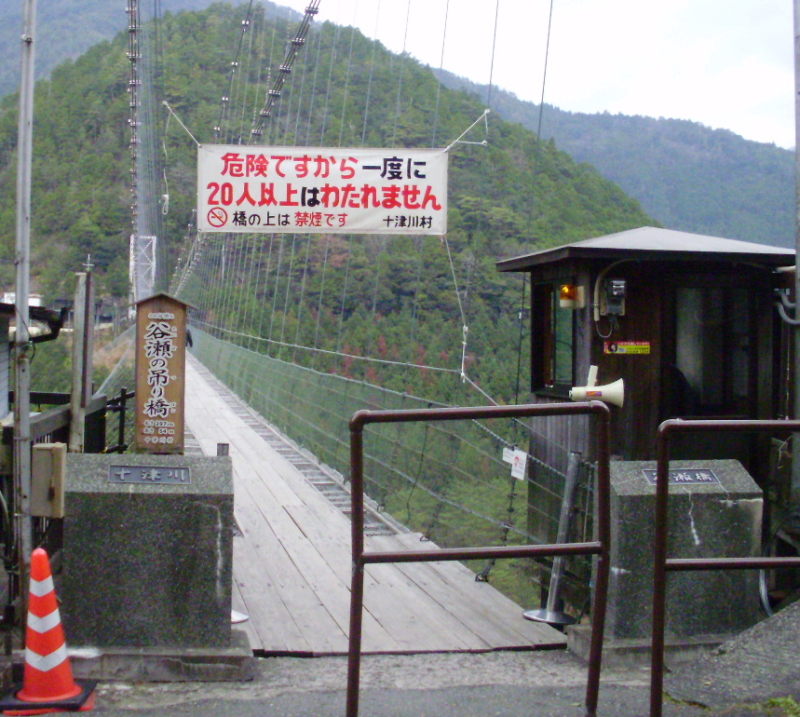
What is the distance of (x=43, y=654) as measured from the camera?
2982mm

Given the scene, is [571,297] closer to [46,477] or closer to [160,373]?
[160,373]

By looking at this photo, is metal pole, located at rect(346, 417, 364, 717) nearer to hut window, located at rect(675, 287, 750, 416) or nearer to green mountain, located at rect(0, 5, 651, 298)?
hut window, located at rect(675, 287, 750, 416)

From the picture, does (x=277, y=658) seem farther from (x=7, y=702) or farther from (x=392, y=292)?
(x=392, y=292)

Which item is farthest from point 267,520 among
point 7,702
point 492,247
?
point 492,247

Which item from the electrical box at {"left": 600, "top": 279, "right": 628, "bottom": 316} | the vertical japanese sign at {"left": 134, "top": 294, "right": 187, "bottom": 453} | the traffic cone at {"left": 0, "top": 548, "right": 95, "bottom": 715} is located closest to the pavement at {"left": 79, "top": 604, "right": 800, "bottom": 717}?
the traffic cone at {"left": 0, "top": 548, "right": 95, "bottom": 715}

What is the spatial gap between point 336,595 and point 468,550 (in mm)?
2114

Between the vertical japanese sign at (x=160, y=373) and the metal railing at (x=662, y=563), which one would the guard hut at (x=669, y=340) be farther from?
the metal railing at (x=662, y=563)

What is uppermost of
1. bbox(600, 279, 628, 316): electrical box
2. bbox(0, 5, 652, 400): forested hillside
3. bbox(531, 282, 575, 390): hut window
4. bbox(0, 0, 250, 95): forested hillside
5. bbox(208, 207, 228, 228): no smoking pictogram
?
bbox(0, 0, 250, 95): forested hillside

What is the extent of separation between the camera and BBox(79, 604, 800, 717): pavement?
2.90 m

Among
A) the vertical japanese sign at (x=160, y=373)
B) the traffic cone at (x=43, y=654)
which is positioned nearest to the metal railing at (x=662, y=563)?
the traffic cone at (x=43, y=654)

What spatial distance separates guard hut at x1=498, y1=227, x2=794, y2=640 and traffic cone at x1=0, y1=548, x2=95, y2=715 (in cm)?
314

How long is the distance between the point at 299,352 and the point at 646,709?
17779 mm

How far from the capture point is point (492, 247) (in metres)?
19.2

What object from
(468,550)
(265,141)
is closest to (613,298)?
(468,550)
